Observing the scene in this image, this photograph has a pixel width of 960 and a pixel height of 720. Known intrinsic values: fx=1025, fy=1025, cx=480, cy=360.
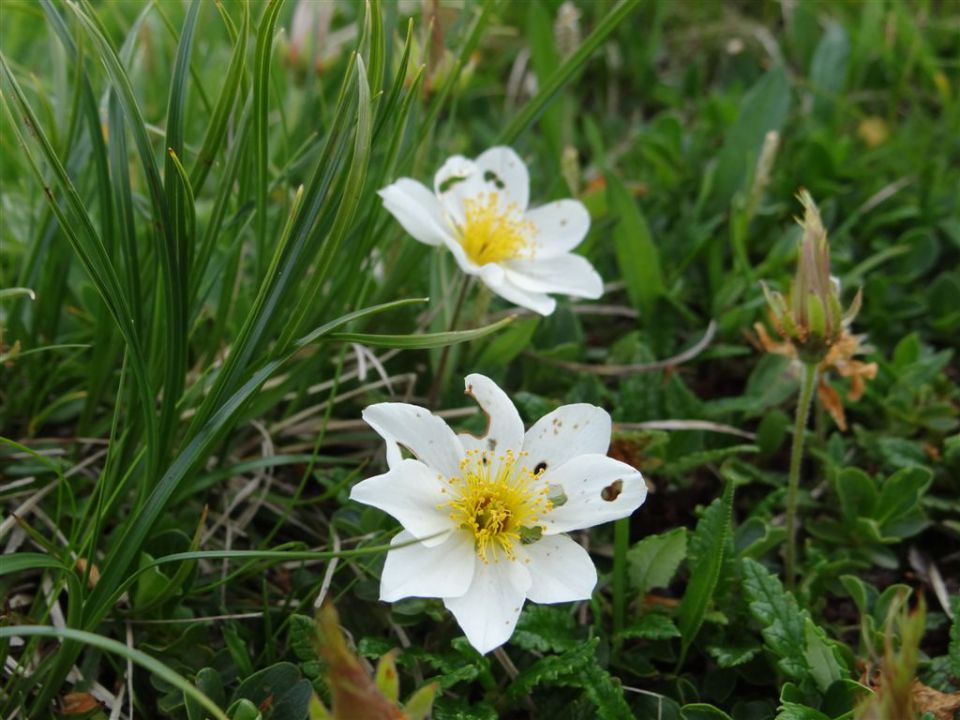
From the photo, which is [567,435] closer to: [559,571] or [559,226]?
[559,571]

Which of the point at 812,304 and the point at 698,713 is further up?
the point at 812,304

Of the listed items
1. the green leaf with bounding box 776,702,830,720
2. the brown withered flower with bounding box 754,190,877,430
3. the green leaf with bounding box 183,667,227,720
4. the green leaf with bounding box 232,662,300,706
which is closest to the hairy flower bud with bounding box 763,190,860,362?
the brown withered flower with bounding box 754,190,877,430

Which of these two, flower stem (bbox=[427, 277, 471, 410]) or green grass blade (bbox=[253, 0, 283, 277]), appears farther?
flower stem (bbox=[427, 277, 471, 410])

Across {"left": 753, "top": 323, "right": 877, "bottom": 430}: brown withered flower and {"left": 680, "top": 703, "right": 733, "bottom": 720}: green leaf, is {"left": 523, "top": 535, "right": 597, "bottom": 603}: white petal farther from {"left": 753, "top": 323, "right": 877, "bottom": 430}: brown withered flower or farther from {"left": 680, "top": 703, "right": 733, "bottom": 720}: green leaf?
{"left": 753, "top": 323, "right": 877, "bottom": 430}: brown withered flower

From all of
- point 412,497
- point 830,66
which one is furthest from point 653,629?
point 830,66

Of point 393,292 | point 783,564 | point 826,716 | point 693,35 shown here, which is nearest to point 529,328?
point 393,292

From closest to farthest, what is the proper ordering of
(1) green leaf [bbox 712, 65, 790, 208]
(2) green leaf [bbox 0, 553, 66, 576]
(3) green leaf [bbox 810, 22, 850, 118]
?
(2) green leaf [bbox 0, 553, 66, 576] < (1) green leaf [bbox 712, 65, 790, 208] < (3) green leaf [bbox 810, 22, 850, 118]

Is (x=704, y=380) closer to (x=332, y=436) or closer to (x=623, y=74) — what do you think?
(x=332, y=436)
